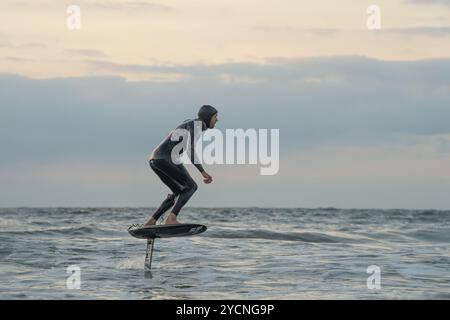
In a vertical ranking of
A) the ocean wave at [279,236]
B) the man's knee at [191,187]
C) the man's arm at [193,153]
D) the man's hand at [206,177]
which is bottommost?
the ocean wave at [279,236]

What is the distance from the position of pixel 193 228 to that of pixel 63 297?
105 inches

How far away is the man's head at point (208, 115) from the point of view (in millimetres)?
12328

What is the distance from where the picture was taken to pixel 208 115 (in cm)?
1233

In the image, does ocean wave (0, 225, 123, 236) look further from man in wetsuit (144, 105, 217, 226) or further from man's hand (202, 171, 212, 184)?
man's hand (202, 171, 212, 184)

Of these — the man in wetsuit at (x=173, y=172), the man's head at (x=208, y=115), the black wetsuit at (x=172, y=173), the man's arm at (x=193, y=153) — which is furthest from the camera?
the black wetsuit at (x=172, y=173)

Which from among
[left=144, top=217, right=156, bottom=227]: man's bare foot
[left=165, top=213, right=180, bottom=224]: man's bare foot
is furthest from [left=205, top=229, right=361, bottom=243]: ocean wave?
[left=165, top=213, right=180, bottom=224]: man's bare foot

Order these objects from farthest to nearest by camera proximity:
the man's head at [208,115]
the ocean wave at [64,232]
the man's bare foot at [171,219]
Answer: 1. the ocean wave at [64,232]
2. the man's bare foot at [171,219]
3. the man's head at [208,115]

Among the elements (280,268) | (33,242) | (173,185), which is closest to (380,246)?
(280,268)

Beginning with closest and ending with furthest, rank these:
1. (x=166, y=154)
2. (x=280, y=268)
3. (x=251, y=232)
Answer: (x=166, y=154), (x=280, y=268), (x=251, y=232)

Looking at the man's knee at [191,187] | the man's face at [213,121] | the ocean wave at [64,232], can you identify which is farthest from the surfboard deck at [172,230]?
the ocean wave at [64,232]

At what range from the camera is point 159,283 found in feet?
44.1

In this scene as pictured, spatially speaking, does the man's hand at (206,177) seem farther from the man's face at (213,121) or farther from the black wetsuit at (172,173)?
the man's face at (213,121)

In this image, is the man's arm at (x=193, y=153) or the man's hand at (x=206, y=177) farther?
the man's arm at (x=193, y=153)
